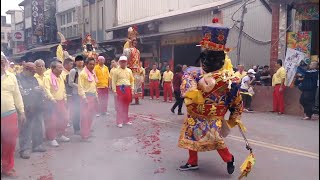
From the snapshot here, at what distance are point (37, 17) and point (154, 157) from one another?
103 inches

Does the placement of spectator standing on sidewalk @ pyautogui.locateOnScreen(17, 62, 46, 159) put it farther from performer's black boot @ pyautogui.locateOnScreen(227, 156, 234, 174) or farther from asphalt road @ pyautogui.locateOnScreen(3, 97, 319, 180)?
performer's black boot @ pyautogui.locateOnScreen(227, 156, 234, 174)

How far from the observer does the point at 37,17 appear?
2586 mm

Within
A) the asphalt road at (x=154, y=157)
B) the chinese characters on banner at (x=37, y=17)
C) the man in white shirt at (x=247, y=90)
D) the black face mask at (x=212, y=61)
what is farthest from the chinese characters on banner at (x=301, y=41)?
the man in white shirt at (x=247, y=90)

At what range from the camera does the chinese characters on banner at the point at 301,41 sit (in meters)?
1.00

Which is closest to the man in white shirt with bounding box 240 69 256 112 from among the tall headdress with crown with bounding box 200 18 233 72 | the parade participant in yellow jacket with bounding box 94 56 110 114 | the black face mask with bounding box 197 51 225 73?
the parade participant in yellow jacket with bounding box 94 56 110 114

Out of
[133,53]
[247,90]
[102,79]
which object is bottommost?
[247,90]

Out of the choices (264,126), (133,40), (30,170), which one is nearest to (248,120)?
(264,126)

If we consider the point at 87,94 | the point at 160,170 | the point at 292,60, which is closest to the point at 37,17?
the point at 292,60

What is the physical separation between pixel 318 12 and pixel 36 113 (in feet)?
14.3

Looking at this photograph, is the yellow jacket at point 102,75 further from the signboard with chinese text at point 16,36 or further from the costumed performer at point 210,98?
the signboard with chinese text at point 16,36

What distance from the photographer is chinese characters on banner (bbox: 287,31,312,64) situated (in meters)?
1.00

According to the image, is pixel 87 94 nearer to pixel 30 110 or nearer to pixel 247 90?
pixel 30 110

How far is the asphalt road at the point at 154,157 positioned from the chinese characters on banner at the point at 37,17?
170cm

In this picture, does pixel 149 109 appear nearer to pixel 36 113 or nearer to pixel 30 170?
pixel 36 113
